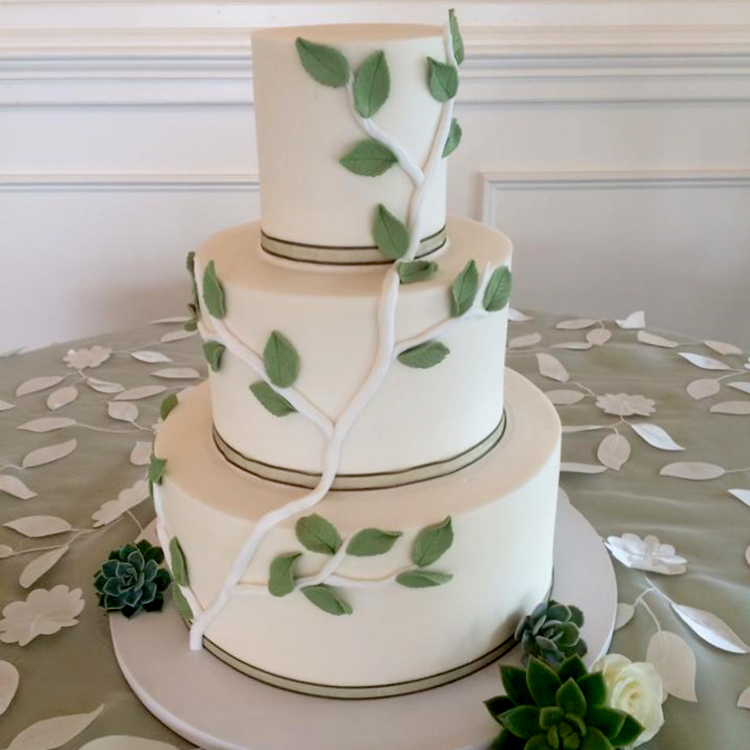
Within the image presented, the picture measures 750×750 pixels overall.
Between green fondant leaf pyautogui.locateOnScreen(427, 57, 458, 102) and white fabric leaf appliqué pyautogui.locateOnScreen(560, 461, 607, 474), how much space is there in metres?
0.63

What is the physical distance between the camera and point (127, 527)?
42.1 inches

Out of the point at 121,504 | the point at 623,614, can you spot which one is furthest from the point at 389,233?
the point at 121,504

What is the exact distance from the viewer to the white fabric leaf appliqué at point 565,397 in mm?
1366

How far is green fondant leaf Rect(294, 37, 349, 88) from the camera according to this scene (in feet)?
2.21

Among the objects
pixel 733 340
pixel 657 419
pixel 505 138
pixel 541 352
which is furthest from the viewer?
pixel 733 340

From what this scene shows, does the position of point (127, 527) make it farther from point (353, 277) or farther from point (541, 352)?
point (541, 352)

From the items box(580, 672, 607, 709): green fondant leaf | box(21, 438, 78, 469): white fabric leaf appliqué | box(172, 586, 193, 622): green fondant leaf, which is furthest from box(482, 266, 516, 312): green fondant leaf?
box(21, 438, 78, 469): white fabric leaf appliqué

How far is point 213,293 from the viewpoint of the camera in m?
0.75

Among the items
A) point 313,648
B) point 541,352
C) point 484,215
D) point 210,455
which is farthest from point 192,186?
point 313,648

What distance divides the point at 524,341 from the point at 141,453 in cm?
72

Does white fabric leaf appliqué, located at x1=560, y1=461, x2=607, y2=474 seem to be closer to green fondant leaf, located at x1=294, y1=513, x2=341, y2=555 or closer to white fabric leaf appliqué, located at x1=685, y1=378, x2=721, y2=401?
white fabric leaf appliqué, located at x1=685, y1=378, x2=721, y2=401

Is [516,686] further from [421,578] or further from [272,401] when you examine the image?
[272,401]

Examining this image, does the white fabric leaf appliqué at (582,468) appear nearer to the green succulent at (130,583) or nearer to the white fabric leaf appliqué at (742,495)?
the white fabric leaf appliqué at (742,495)

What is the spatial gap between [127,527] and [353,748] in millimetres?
470
